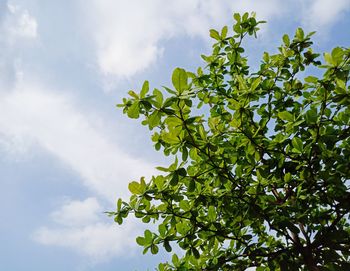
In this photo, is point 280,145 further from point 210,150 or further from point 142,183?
point 142,183

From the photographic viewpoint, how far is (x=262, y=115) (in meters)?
5.96

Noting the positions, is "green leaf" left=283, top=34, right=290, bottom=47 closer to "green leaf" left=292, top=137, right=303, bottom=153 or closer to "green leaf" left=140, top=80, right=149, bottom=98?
"green leaf" left=292, top=137, right=303, bottom=153

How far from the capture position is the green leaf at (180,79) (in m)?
3.54

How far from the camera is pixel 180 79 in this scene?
3.59 metres

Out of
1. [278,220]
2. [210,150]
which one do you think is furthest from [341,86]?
[278,220]

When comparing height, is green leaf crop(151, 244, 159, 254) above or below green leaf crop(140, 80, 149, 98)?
below

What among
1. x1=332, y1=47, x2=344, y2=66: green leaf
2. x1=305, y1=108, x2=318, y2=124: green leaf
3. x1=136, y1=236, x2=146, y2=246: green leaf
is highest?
x1=332, y1=47, x2=344, y2=66: green leaf

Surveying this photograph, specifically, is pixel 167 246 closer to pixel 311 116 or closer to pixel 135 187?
pixel 135 187

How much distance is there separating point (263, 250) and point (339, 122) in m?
2.41

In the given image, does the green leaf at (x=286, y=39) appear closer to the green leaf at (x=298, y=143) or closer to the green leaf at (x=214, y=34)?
the green leaf at (x=214, y=34)

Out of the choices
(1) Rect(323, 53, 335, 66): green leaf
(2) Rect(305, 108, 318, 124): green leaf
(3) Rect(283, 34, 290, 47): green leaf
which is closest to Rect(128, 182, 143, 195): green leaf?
(2) Rect(305, 108, 318, 124): green leaf

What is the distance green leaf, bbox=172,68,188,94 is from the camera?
3543 mm

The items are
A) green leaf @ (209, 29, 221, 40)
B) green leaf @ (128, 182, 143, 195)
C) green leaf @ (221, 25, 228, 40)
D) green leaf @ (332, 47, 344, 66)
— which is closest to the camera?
green leaf @ (332, 47, 344, 66)

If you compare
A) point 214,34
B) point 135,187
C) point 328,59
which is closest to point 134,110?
point 135,187
